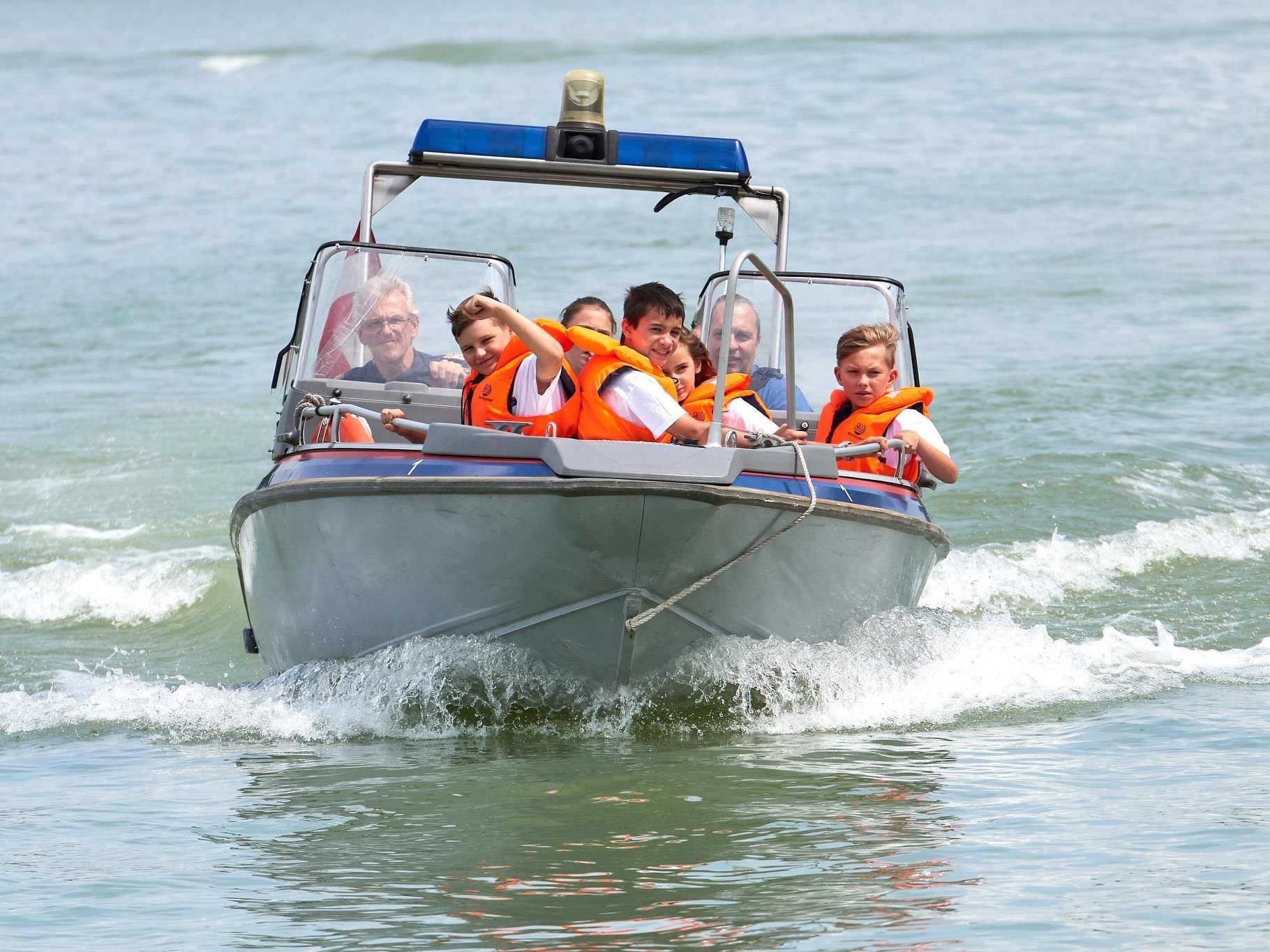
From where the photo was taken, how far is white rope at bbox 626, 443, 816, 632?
538cm

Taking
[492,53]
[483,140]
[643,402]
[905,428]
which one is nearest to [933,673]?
[905,428]

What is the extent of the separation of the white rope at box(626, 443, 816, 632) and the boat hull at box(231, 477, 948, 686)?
0.02m

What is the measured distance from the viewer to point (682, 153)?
7.57 m

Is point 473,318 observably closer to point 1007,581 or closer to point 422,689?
point 422,689

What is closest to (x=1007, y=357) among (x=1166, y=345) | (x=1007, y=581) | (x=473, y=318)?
(x=1166, y=345)

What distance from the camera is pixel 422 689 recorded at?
5.86m

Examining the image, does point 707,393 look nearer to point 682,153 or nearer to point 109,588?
point 682,153

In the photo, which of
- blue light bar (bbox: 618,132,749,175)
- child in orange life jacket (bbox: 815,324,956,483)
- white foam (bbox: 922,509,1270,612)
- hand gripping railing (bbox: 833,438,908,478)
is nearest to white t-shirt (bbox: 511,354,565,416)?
hand gripping railing (bbox: 833,438,908,478)

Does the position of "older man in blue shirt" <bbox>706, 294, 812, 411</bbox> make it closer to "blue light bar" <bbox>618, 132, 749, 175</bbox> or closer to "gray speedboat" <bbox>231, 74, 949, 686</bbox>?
"blue light bar" <bbox>618, 132, 749, 175</bbox>

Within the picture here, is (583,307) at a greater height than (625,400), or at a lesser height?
greater

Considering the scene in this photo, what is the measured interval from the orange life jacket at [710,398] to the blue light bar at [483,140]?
1.75 m

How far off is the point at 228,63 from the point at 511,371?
35638 mm

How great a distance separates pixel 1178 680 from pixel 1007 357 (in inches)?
360

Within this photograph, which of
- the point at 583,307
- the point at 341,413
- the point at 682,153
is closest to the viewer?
the point at 341,413
